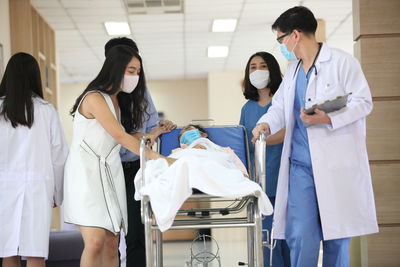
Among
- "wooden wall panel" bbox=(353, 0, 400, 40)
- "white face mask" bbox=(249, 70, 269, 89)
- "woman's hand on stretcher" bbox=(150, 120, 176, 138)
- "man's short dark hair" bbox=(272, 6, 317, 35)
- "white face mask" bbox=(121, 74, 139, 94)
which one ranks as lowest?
"woman's hand on stretcher" bbox=(150, 120, 176, 138)

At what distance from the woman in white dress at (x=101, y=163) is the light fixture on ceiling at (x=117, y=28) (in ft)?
15.8

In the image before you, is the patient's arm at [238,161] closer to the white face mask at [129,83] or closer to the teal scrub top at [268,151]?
the teal scrub top at [268,151]

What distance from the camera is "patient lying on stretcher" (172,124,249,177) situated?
3.01 m

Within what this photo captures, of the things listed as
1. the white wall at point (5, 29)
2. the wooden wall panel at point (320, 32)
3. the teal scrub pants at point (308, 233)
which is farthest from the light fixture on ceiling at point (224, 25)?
the teal scrub pants at point (308, 233)

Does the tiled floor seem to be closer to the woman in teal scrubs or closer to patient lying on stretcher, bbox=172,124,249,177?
the woman in teal scrubs

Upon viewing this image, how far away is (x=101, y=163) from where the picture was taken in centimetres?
291

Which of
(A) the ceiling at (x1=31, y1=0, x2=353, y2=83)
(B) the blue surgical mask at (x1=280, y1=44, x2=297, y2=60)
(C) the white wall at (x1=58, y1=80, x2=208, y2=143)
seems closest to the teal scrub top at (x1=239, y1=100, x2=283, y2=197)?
(B) the blue surgical mask at (x1=280, y1=44, x2=297, y2=60)

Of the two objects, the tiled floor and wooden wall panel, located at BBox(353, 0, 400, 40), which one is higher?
wooden wall panel, located at BBox(353, 0, 400, 40)

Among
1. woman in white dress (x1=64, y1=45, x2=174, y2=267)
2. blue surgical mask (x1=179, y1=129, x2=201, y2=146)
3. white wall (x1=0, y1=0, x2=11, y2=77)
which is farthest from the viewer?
white wall (x1=0, y1=0, x2=11, y2=77)

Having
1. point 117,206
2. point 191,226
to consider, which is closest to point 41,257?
point 117,206

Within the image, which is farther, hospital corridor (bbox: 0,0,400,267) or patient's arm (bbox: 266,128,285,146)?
patient's arm (bbox: 266,128,285,146)

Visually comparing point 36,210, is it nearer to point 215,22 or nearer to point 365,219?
point 365,219

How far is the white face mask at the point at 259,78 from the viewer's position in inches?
138

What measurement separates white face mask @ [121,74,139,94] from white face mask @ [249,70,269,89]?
0.80 m
